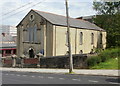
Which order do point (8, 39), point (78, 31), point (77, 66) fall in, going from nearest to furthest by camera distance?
point (77, 66) → point (78, 31) → point (8, 39)

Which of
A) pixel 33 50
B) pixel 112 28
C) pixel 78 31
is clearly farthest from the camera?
pixel 112 28

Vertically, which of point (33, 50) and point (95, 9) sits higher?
point (95, 9)

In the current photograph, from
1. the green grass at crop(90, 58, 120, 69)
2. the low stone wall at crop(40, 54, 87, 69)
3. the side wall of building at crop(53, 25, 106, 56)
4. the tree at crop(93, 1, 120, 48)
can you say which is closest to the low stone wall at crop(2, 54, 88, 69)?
the low stone wall at crop(40, 54, 87, 69)

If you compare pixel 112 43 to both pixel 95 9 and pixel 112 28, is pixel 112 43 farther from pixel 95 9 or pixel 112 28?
pixel 95 9

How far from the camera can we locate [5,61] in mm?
37781

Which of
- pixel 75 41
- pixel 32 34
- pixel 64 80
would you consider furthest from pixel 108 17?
pixel 64 80

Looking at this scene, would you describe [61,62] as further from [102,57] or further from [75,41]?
[75,41]

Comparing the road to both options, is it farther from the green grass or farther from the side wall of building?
the side wall of building

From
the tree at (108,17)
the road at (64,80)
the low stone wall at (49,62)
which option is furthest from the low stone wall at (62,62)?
the tree at (108,17)

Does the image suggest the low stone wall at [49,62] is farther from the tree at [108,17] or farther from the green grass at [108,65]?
the tree at [108,17]

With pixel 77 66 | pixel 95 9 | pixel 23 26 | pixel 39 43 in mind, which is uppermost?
pixel 95 9

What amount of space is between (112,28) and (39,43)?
62.0 ft

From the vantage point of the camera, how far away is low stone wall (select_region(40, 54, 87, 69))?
2617 cm

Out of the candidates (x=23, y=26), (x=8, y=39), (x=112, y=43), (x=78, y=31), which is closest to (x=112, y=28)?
(x=112, y=43)
